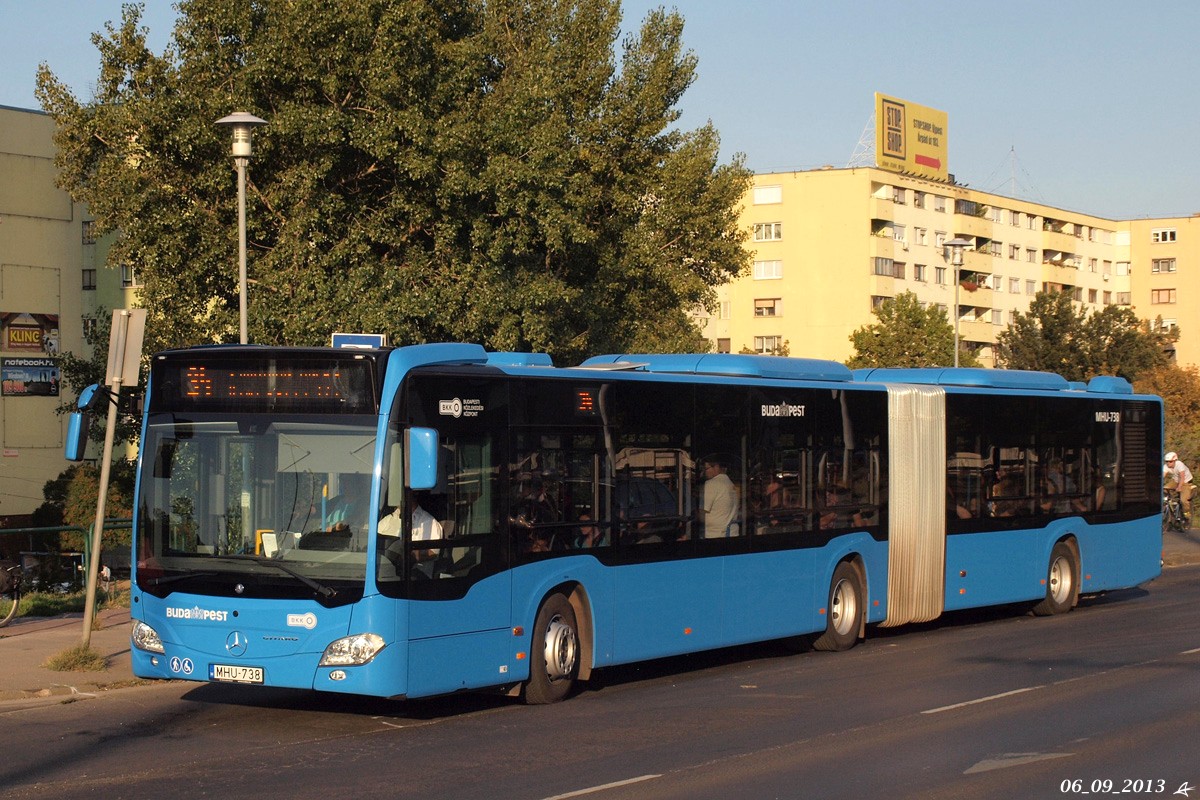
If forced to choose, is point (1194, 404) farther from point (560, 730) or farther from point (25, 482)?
point (560, 730)

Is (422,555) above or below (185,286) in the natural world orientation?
below

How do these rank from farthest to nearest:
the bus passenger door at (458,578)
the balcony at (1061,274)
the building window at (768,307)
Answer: the balcony at (1061,274)
the building window at (768,307)
the bus passenger door at (458,578)

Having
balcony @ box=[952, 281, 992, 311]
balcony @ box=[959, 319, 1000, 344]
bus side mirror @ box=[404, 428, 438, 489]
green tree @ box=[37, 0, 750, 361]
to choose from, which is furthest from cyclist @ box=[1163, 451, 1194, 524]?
balcony @ box=[952, 281, 992, 311]

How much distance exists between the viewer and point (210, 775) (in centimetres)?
910

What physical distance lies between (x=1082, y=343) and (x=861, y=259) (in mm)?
15778

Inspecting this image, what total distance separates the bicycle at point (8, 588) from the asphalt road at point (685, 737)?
12.4 feet

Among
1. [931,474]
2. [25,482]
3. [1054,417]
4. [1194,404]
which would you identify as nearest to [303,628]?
[931,474]

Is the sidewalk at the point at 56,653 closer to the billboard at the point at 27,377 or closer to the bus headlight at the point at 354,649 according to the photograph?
the bus headlight at the point at 354,649

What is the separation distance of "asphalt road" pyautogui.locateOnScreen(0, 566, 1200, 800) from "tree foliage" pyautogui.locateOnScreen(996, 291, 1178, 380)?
59334 millimetres

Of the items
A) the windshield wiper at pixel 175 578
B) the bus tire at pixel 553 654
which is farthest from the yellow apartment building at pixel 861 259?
the windshield wiper at pixel 175 578

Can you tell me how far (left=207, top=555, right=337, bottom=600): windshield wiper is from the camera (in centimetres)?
1051

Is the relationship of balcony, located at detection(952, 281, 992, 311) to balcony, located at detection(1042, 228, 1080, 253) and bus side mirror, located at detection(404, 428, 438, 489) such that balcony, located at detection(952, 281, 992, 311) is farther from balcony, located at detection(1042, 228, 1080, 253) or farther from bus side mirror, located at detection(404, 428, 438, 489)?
bus side mirror, located at detection(404, 428, 438, 489)

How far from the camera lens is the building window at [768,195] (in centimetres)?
8681

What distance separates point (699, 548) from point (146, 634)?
16.5 ft
